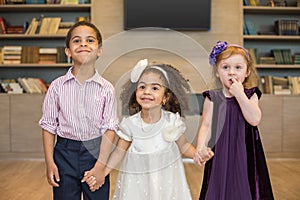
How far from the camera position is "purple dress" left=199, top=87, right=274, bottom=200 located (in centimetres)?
187

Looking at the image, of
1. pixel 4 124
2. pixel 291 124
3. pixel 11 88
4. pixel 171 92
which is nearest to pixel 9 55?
pixel 11 88

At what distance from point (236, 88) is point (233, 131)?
0.20m

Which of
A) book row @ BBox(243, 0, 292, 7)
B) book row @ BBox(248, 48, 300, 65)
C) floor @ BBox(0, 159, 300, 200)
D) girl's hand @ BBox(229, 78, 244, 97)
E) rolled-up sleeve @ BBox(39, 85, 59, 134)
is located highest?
book row @ BBox(243, 0, 292, 7)

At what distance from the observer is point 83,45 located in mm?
1716

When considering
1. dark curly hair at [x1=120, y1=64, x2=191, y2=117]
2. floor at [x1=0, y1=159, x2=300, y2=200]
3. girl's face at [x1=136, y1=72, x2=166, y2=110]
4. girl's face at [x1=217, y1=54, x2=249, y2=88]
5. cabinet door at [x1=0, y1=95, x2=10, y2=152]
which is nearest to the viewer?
dark curly hair at [x1=120, y1=64, x2=191, y2=117]

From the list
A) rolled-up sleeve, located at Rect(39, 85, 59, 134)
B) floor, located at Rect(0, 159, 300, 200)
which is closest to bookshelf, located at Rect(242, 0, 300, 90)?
floor, located at Rect(0, 159, 300, 200)

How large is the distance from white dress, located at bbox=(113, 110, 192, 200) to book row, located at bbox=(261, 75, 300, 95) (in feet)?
12.3

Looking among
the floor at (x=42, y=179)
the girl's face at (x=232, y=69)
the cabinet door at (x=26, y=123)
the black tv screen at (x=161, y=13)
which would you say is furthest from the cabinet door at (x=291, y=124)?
the girl's face at (x=232, y=69)

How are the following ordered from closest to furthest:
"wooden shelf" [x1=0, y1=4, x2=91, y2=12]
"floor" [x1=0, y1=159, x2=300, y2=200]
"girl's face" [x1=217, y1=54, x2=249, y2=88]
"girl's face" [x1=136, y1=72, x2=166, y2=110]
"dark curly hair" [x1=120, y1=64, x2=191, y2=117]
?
1. "dark curly hair" [x1=120, y1=64, x2=191, y2=117]
2. "girl's face" [x1=136, y1=72, x2=166, y2=110]
3. "girl's face" [x1=217, y1=54, x2=249, y2=88]
4. "floor" [x1=0, y1=159, x2=300, y2=200]
5. "wooden shelf" [x1=0, y1=4, x2=91, y2=12]

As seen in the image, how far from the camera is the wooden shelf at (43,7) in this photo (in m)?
5.19

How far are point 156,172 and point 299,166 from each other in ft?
11.1

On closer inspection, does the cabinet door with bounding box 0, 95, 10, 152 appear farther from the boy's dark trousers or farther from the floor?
the boy's dark trousers

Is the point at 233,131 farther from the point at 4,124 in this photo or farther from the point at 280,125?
the point at 4,124

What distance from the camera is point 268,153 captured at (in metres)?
5.23
